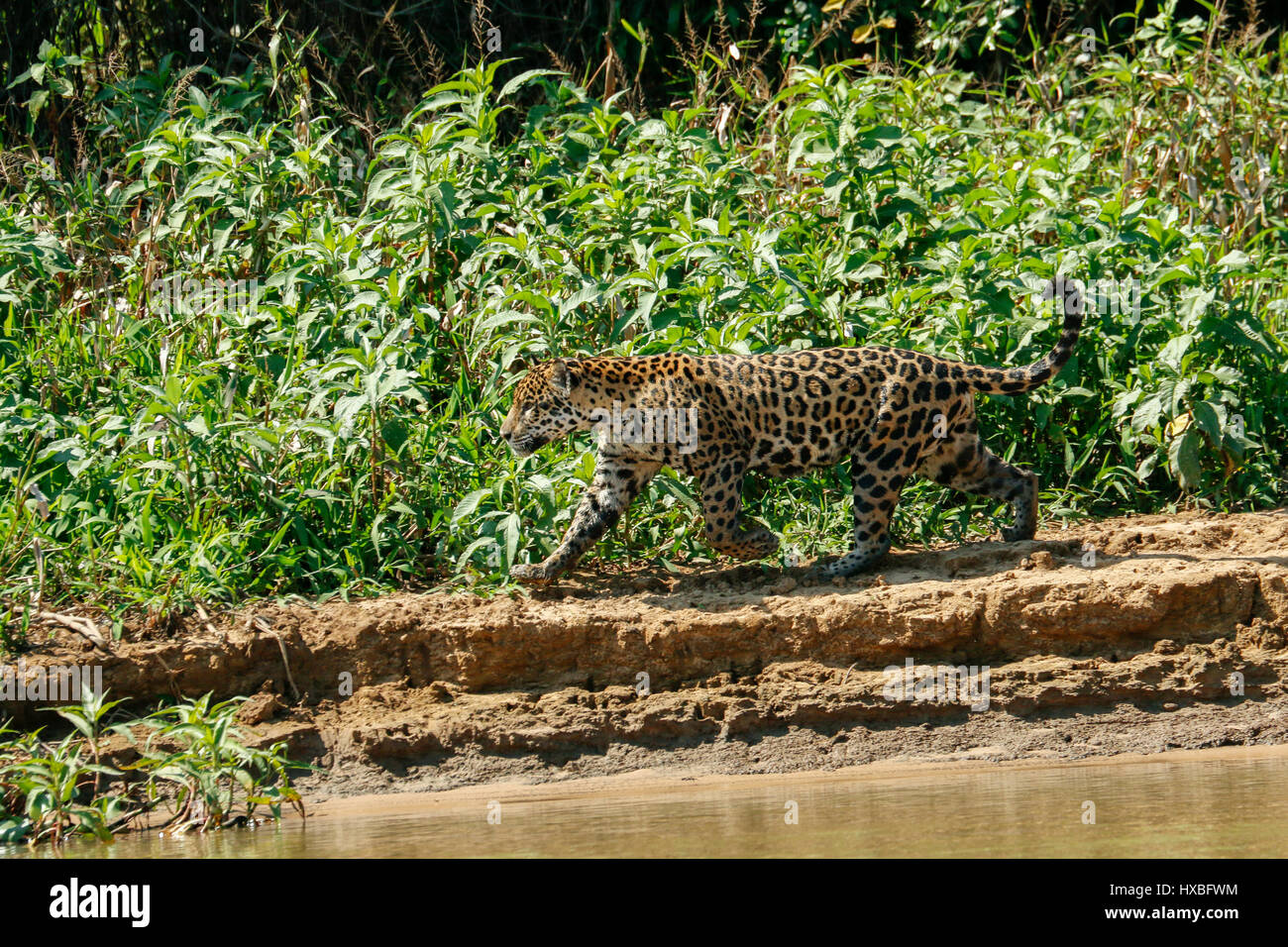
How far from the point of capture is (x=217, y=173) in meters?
8.87

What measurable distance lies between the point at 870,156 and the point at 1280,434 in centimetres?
281

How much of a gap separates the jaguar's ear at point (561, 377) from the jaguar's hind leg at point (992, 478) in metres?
1.78

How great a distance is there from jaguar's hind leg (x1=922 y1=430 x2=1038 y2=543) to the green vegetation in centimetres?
341

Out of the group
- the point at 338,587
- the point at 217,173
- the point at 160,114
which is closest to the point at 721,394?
the point at 338,587

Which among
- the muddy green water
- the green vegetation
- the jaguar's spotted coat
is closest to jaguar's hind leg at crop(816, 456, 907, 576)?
the jaguar's spotted coat

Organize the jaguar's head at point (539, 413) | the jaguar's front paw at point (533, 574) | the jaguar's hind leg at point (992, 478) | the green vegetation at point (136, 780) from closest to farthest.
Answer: the green vegetation at point (136, 780)
the jaguar's front paw at point (533, 574)
the jaguar's head at point (539, 413)
the jaguar's hind leg at point (992, 478)

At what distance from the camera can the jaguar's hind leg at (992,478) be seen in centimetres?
724

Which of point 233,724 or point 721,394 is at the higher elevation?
point 721,394

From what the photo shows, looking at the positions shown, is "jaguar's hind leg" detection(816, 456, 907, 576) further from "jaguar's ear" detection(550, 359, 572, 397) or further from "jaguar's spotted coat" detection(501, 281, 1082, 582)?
"jaguar's ear" detection(550, 359, 572, 397)

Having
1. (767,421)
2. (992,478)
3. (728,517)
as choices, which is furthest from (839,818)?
(992,478)

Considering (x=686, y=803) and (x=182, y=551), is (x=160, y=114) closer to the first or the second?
(x=182, y=551)

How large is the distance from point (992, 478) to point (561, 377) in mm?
2157

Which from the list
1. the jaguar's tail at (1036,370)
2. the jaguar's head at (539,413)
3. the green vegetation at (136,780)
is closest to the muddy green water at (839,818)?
the green vegetation at (136,780)

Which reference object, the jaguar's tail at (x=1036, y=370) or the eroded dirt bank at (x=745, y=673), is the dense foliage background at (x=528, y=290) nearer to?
the eroded dirt bank at (x=745, y=673)
